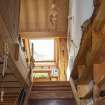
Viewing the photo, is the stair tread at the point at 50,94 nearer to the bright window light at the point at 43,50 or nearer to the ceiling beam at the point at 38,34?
the ceiling beam at the point at 38,34

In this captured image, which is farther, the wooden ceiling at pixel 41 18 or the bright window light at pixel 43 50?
the bright window light at pixel 43 50

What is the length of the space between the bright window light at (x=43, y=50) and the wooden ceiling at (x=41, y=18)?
62.6 inches

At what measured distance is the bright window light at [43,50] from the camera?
1068cm

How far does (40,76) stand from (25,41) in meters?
1.79

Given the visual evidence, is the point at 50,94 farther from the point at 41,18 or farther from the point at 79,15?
the point at 41,18

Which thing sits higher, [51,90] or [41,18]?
[41,18]

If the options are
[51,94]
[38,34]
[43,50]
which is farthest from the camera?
[43,50]

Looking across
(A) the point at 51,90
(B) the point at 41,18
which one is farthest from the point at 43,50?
(A) the point at 51,90

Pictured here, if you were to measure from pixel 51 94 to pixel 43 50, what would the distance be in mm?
5286

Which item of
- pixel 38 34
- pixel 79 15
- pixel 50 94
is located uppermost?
pixel 79 15

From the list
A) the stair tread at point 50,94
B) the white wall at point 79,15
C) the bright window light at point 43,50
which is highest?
the white wall at point 79,15

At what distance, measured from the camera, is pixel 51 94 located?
582 cm

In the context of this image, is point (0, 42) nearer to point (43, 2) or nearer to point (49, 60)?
point (43, 2)

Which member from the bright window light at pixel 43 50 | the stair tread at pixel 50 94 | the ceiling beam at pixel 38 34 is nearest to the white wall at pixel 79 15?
the stair tread at pixel 50 94
